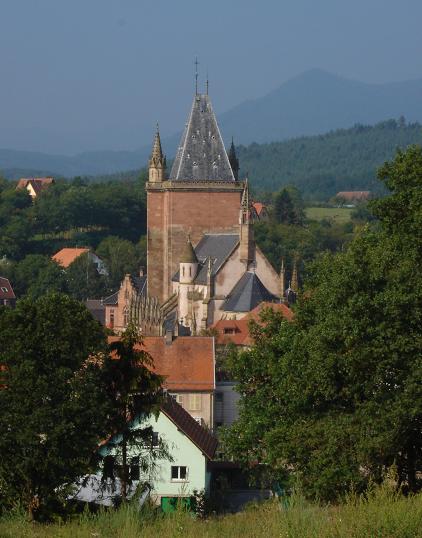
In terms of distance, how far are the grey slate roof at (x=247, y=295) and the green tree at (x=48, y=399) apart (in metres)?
37.8

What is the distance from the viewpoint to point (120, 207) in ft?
472

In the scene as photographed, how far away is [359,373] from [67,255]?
101 meters

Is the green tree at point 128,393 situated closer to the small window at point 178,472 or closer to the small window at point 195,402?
the small window at point 178,472

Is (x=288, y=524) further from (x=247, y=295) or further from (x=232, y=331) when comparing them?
(x=247, y=295)

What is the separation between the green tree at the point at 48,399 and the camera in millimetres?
26812

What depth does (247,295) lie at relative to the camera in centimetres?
6625

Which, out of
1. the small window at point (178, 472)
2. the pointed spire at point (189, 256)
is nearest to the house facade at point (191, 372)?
the small window at point (178, 472)

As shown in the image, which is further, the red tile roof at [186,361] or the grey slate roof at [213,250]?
the grey slate roof at [213,250]

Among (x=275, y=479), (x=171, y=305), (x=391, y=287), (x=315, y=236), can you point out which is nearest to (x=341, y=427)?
(x=391, y=287)

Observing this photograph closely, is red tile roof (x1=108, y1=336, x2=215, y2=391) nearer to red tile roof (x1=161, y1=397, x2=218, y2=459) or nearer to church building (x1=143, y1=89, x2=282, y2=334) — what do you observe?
red tile roof (x1=161, y1=397, x2=218, y2=459)

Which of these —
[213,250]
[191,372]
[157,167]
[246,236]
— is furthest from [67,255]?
[191,372]

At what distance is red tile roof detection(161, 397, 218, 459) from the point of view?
34.5 meters

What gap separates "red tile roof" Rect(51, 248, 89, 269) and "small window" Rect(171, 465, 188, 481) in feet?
274

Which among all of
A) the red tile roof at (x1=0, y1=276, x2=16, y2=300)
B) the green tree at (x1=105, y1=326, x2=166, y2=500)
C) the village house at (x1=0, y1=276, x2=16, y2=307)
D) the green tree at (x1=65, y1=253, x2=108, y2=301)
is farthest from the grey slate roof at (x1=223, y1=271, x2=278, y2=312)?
the green tree at (x1=65, y1=253, x2=108, y2=301)
